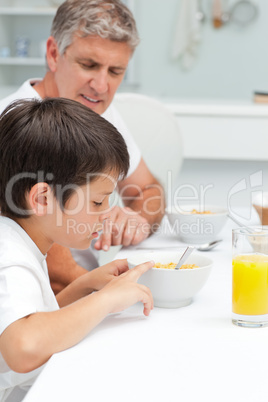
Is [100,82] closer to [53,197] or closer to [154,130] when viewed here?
[154,130]

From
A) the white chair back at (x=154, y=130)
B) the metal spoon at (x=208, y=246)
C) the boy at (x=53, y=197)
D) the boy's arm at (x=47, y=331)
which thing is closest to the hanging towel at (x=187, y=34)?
the white chair back at (x=154, y=130)

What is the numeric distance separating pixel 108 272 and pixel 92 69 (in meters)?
0.76

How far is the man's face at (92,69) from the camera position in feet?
5.15

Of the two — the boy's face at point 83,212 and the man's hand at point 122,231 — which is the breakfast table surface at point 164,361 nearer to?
the boy's face at point 83,212

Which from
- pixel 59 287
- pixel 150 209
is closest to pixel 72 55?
pixel 150 209

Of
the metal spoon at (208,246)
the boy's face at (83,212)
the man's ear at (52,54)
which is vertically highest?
the man's ear at (52,54)

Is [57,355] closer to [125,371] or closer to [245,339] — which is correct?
[125,371]

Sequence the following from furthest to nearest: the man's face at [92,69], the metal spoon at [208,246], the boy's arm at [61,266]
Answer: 1. the man's face at [92,69]
2. the boy's arm at [61,266]
3. the metal spoon at [208,246]

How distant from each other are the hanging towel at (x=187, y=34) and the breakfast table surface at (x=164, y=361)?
4030 mm

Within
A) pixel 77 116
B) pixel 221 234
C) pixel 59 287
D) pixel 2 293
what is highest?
pixel 77 116

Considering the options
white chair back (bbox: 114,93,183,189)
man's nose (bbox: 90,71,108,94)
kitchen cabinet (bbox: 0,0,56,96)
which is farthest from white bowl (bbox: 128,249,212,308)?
kitchen cabinet (bbox: 0,0,56,96)

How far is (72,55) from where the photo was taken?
160 cm

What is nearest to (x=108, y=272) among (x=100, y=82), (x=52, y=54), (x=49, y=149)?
(x=49, y=149)

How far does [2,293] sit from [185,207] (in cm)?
76
